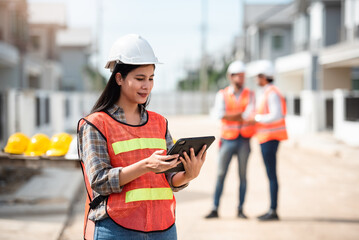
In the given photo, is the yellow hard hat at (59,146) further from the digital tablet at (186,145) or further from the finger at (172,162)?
the finger at (172,162)

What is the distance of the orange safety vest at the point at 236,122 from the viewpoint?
21.6 ft

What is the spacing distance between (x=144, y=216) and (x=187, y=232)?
3.80 metres

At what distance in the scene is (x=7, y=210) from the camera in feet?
23.2

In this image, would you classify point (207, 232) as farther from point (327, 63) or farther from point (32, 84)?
point (32, 84)

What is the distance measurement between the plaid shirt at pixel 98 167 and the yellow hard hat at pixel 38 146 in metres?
2.91

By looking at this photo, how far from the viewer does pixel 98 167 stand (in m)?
2.28

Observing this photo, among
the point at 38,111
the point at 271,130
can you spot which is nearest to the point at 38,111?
the point at 38,111

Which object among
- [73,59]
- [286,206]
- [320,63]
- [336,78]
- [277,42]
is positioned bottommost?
[286,206]

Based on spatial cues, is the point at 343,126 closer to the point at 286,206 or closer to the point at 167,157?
the point at 286,206

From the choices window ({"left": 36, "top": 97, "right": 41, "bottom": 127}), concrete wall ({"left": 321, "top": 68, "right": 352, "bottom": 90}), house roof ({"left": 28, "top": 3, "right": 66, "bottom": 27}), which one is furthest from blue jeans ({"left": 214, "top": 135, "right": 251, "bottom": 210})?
house roof ({"left": 28, "top": 3, "right": 66, "bottom": 27})

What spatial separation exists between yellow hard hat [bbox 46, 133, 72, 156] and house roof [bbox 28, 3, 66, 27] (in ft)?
112

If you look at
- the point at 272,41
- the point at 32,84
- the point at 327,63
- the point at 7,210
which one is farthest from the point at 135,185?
the point at 272,41

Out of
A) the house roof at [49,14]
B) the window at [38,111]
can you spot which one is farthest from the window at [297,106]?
the house roof at [49,14]

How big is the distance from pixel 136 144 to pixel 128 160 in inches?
3.2
